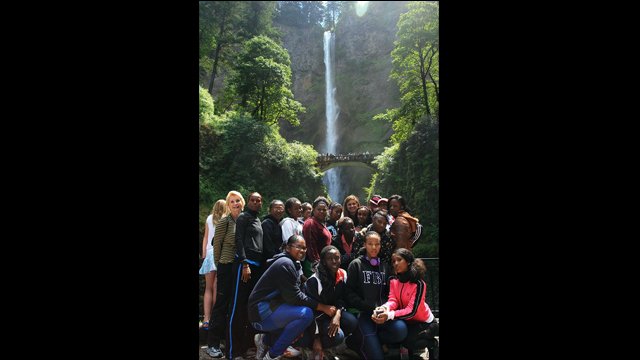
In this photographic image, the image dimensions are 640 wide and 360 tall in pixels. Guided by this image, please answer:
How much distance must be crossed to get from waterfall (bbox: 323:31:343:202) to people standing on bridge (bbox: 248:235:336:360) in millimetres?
20754

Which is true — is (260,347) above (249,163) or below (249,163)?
below

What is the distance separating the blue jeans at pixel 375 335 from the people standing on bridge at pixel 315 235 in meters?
0.89

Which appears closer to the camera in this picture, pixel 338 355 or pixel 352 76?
pixel 338 355

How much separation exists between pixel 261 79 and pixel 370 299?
51.9 feet

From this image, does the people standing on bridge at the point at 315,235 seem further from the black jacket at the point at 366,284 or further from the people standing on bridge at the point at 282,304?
the black jacket at the point at 366,284

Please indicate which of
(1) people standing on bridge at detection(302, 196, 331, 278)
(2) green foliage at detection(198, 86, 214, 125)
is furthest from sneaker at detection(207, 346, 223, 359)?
(2) green foliage at detection(198, 86, 214, 125)

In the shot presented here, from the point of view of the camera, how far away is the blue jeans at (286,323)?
4254 mm

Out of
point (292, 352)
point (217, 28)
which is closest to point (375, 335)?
point (292, 352)

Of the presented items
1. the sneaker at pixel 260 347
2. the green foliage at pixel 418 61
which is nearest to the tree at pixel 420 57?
the green foliage at pixel 418 61

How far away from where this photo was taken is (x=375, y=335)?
13.9 ft

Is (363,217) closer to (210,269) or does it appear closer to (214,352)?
(210,269)

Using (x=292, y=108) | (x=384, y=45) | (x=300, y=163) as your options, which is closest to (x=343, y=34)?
(x=384, y=45)

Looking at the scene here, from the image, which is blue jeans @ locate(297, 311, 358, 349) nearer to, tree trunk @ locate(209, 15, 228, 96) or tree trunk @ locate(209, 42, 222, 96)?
tree trunk @ locate(209, 42, 222, 96)

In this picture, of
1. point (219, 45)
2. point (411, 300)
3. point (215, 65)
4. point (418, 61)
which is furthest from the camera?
point (219, 45)
